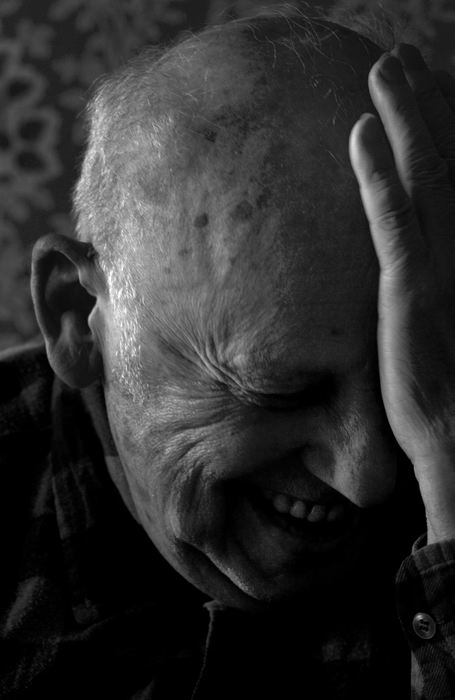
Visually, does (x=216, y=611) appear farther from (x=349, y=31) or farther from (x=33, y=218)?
(x=33, y=218)

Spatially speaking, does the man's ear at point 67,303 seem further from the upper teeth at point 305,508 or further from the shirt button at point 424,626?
the shirt button at point 424,626

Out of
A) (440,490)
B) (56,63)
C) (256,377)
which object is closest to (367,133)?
(256,377)

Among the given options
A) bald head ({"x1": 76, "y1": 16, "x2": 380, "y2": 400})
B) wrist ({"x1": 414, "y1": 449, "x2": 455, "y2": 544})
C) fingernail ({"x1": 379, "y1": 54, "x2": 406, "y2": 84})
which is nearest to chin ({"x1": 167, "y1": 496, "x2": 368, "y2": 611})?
wrist ({"x1": 414, "y1": 449, "x2": 455, "y2": 544})

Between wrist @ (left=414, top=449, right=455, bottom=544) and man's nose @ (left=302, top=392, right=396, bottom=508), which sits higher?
man's nose @ (left=302, top=392, right=396, bottom=508)

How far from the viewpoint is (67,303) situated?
1.18m

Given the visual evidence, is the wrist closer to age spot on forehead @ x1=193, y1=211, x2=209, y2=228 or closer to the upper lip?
the upper lip

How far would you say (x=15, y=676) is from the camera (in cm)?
117

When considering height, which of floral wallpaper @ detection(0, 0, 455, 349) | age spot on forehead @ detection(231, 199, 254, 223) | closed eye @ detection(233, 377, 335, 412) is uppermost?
floral wallpaper @ detection(0, 0, 455, 349)

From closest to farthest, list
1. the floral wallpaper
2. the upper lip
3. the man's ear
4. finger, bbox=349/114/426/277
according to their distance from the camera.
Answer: finger, bbox=349/114/426/277 → the upper lip → the man's ear → the floral wallpaper

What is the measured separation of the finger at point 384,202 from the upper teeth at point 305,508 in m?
0.28

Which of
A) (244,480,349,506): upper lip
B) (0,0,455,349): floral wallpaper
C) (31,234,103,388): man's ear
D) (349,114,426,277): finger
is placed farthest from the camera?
(0,0,455,349): floral wallpaper

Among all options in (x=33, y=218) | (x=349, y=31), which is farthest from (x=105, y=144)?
(x=33, y=218)

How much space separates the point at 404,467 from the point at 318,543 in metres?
0.15

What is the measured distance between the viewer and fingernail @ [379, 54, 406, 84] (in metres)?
0.97
